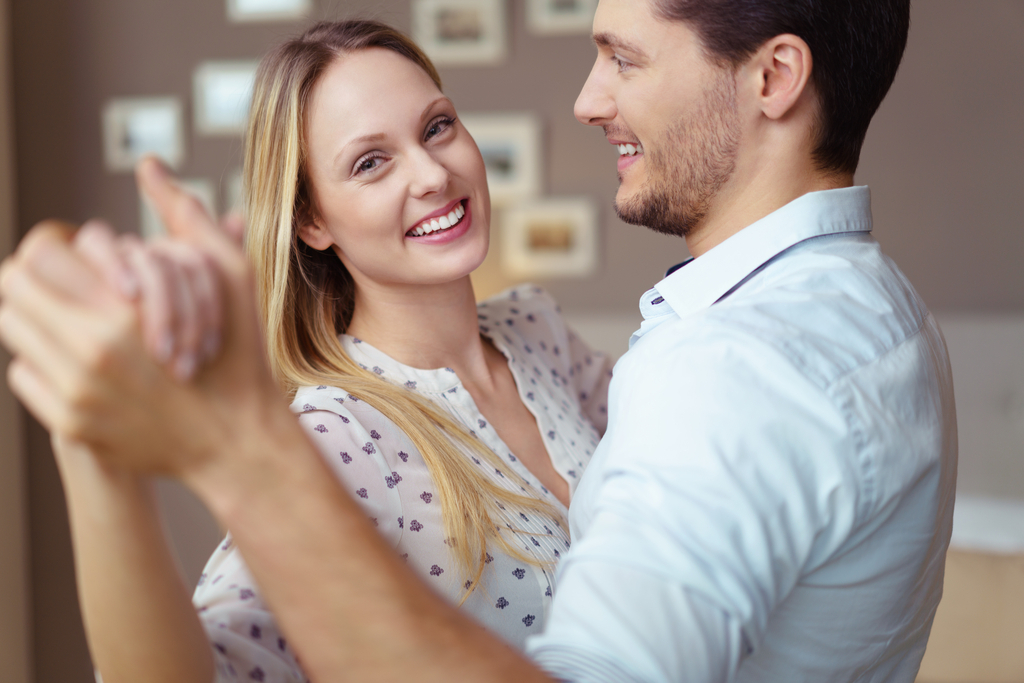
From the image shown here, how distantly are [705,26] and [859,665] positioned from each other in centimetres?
77

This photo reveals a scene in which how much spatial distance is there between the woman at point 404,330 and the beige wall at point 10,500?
210cm

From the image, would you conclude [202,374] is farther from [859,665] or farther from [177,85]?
[177,85]

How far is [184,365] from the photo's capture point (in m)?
0.48

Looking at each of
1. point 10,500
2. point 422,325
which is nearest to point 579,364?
point 422,325

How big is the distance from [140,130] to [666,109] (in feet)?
9.96

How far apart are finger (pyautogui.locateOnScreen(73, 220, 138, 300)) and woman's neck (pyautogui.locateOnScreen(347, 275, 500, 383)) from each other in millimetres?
988

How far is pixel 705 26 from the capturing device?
100cm

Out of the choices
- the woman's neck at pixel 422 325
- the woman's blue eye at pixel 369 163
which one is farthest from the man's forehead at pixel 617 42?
the woman's neck at pixel 422 325

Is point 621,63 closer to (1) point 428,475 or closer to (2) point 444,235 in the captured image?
(2) point 444,235

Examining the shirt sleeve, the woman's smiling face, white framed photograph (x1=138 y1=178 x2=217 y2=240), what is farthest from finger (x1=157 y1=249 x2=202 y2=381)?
white framed photograph (x1=138 y1=178 x2=217 y2=240)

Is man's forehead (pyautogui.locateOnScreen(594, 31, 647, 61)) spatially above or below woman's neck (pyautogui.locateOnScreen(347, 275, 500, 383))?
above

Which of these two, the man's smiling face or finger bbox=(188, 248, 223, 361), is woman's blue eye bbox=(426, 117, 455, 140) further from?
finger bbox=(188, 248, 223, 361)

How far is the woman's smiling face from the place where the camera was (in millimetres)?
1365

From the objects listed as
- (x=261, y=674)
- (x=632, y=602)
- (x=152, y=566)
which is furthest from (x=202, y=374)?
(x=261, y=674)
